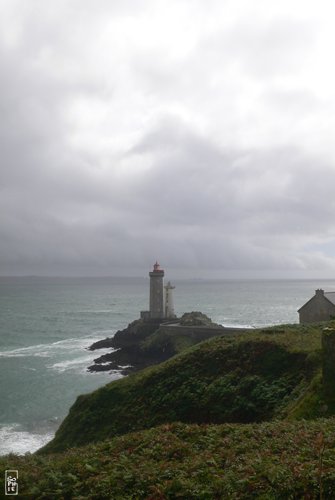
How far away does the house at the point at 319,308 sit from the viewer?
39.8 metres

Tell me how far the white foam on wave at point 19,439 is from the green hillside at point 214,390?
7241 mm

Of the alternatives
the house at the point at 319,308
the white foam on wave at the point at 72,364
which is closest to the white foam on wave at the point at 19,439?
the white foam on wave at the point at 72,364

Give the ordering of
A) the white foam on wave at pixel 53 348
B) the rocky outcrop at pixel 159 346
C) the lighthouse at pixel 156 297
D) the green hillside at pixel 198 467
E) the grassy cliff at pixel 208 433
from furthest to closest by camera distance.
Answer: the lighthouse at pixel 156 297 < the white foam on wave at pixel 53 348 < the rocky outcrop at pixel 159 346 < the grassy cliff at pixel 208 433 < the green hillside at pixel 198 467

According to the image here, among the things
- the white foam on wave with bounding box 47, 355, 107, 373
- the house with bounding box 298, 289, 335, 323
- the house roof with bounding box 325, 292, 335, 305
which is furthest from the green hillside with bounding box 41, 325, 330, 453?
the white foam on wave with bounding box 47, 355, 107, 373

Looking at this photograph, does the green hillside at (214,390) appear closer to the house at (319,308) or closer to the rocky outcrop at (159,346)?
the house at (319,308)

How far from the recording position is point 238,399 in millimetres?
18844

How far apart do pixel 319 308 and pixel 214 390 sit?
23984mm

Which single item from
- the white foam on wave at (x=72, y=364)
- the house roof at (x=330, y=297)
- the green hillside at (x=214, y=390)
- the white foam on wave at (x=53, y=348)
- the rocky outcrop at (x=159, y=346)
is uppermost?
the house roof at (x=330, y=297)

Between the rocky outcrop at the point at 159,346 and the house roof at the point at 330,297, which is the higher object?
the house roof at the point at 330,297

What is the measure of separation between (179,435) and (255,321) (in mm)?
98259

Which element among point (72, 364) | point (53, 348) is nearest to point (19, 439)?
point (72, 364)

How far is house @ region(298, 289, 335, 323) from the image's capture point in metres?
39.8

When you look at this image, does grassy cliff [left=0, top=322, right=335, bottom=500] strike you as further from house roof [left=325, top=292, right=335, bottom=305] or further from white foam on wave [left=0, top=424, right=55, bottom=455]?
house roof [left=325, top=292, right=335, bottom=305]

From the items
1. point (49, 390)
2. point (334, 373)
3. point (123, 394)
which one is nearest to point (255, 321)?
point (49, 390)
